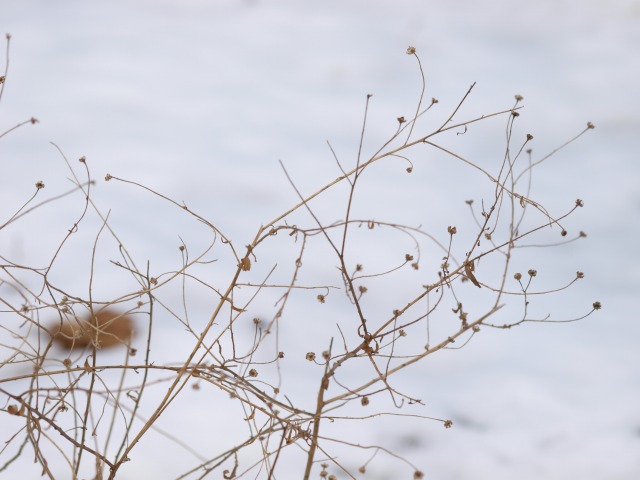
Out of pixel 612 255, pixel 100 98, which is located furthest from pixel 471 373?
pixel 100 98

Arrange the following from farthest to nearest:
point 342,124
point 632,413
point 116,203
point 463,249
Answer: point 342,124, point 116,203, point 463,249, point 632,413

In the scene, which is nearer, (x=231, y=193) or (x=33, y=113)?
(x=231, y=193)

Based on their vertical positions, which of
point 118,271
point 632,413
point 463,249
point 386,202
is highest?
point 386,202

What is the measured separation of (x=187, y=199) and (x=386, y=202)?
0.34 meters

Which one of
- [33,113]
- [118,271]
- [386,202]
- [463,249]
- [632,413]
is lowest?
[632,413]

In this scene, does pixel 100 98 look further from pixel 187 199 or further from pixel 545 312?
pixel 545 312

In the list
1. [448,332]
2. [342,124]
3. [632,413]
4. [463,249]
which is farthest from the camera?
[342,124]

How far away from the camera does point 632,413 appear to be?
1.08 meters

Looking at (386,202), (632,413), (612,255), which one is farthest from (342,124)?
(632,413)

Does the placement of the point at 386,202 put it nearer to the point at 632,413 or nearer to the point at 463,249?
the point at 463,249

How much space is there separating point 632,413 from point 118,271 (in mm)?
739

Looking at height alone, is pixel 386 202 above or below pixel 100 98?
below

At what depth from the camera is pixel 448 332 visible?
47.1 inches

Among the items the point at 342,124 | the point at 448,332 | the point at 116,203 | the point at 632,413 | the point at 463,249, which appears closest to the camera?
the point at 632,413
